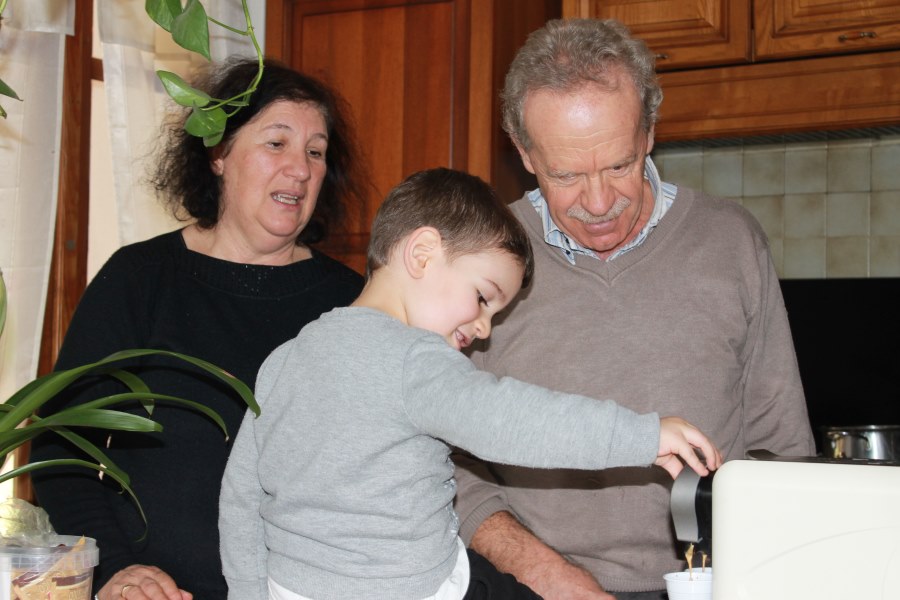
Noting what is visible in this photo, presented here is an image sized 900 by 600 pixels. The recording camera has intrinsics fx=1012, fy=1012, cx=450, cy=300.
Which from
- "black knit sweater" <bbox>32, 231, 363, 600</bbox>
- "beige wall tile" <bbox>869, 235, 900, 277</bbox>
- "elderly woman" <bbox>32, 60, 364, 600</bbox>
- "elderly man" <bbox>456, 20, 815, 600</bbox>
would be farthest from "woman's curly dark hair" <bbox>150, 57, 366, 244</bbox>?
"beige wall tile" <bbox>869, 235, 900, 277</bbox>

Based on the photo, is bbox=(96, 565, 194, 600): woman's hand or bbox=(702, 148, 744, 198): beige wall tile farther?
bbox=(702, 148, 744, 198): beige wall tile

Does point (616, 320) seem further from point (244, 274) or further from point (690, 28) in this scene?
point (690, 28)

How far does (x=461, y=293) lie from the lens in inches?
44.0

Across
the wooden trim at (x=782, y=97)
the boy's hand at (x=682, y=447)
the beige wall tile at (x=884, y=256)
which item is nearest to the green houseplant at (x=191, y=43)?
the boy's hand at (x=682, y=447)

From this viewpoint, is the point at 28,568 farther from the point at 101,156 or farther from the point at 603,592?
the point at 101,156

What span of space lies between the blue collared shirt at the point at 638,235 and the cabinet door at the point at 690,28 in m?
1.17

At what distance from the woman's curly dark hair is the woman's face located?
21mm

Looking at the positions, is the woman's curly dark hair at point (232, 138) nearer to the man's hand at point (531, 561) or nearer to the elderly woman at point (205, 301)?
the elderly woman at point (205, 301)

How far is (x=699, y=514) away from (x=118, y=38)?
2002mm

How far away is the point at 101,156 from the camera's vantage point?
2.56 meters

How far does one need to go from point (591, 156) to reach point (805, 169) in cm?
161

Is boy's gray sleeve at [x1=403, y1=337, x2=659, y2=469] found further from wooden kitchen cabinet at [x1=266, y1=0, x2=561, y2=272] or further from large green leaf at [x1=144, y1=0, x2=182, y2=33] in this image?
wooden kitchen cabinet at [x1=266, y1=0, x2=561, y2=272]

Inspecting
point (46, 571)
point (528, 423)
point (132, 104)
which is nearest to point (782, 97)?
point (132, 104)

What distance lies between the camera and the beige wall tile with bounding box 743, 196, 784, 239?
2.75m
